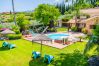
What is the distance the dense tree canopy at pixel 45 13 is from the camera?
137 feet

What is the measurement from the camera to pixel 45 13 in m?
41.5

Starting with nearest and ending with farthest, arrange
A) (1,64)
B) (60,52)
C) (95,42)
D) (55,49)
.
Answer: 1. (95,42)
2. (1,64)
3. (60,52)
4. (55,49)

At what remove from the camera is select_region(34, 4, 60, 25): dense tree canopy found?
1647 inches

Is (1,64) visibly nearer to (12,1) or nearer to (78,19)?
(12,1)

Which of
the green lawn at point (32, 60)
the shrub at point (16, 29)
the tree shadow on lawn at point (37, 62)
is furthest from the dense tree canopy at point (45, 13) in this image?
the tree shadow on lawn at point (37, 62)

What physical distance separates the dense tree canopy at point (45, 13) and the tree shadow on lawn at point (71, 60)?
23571 millimetres

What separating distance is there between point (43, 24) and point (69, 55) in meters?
26.3

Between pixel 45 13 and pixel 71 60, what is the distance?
84.2 ft

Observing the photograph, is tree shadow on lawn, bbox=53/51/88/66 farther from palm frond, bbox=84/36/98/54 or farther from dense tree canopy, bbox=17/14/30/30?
dense tree canopy, bbox=17/14/30/30

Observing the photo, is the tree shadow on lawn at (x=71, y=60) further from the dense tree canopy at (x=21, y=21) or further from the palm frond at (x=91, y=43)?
the dense tree canopy at (x=21, y=21)

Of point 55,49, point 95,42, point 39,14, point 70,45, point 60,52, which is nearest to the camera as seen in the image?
point 95,42

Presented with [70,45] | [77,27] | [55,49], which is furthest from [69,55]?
[77,27]

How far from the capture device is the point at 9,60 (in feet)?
60.8

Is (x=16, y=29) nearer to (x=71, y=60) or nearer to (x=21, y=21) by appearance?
(x=21, y=21)
